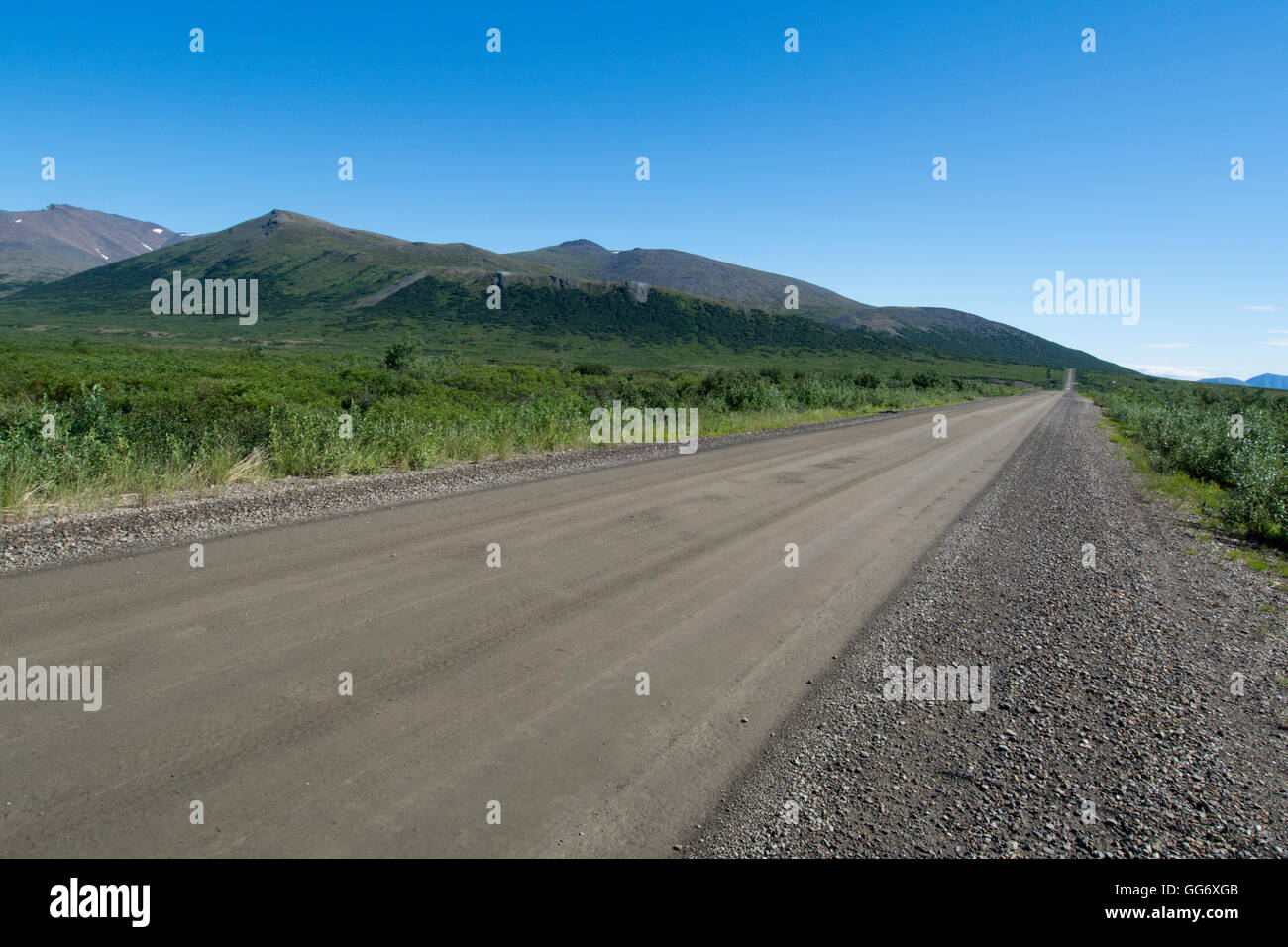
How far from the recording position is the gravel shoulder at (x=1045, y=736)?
288 cm

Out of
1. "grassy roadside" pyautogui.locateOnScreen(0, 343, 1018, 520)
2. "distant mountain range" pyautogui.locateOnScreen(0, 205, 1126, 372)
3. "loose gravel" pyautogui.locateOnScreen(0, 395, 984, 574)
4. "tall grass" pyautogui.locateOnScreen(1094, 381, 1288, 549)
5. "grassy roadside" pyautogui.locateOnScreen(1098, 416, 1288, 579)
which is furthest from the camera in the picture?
"distant mountain range" pyautogui.locateOnScreen(0, 205, 1126, 372)

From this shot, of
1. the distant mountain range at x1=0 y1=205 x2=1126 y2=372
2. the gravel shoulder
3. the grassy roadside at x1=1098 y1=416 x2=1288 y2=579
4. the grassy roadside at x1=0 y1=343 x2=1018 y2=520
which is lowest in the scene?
the gravel shoulder

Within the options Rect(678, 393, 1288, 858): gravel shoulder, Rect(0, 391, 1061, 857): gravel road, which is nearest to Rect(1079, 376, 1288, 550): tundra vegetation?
Rect(678, 393, 1288, 858): gravel shoulder

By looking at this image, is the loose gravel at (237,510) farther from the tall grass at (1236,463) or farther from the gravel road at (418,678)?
the tall grass at (1236,463)

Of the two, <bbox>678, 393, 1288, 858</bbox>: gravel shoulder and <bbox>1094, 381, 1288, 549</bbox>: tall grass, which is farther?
<bbox>1094, 381, 1288, 549</bbox>: tall grass

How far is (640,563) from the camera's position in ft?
22.1

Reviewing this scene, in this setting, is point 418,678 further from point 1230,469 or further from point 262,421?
point 1230,469

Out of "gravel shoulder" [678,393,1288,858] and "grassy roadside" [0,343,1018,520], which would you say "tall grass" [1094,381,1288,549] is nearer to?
"gravel shoulder" [678,393,1288,858]

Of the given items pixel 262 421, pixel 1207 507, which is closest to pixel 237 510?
pixel 262 421

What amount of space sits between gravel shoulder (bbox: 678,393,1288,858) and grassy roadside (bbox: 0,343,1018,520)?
8.70 metres

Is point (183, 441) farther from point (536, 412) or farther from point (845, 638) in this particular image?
point (845, 638)

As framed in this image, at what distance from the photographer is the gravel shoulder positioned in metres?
2.88

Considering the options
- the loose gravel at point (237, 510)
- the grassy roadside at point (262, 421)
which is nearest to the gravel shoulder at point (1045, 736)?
the loose gravel at point (237, 510)
